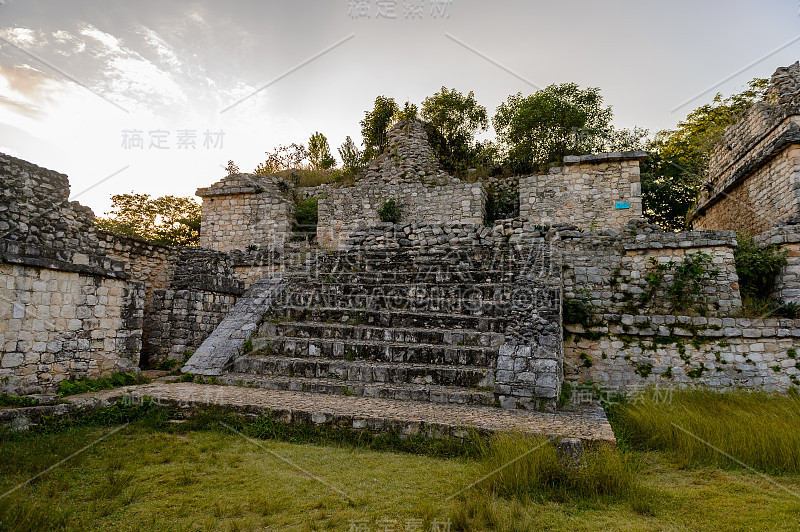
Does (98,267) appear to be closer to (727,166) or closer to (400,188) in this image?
(400,188)

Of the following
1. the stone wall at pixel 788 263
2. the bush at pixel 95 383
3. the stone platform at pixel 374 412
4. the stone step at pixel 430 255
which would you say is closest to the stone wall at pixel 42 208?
the bush at pixel 95 383

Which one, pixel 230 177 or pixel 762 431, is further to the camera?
pixel 230 177

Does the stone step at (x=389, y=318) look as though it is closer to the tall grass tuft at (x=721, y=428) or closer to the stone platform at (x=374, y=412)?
the stone platform at (x=374, y=412)

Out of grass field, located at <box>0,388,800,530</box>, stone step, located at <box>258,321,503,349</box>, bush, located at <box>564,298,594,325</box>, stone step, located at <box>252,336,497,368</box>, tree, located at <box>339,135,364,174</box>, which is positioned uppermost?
tree, located at <box>339,135,364,174</box>

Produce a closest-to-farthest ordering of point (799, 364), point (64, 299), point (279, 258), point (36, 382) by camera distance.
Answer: point (36, 382) < point (64, 299) < point (799, 364) < point (279, 258)

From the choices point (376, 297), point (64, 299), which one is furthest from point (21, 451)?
point (376, 297)

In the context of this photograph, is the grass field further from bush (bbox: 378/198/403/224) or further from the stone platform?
bush (bbox: 378/198/403/224)

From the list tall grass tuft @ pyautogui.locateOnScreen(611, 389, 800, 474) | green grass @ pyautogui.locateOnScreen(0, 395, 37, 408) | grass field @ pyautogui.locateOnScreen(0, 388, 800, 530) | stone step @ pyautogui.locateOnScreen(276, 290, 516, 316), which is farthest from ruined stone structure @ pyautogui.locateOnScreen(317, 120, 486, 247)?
grass field @ pyautogui.locateOnScreen(0, 388, 800, 530)

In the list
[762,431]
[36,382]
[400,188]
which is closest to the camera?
[762,431]

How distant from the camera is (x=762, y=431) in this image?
4.48 m

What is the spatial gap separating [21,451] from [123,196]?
955 inches

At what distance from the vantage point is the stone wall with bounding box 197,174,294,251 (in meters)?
16.6

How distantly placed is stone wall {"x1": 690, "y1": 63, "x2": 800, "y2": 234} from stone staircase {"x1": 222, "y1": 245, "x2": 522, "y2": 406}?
630cm

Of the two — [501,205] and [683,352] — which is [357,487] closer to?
[683,352]
